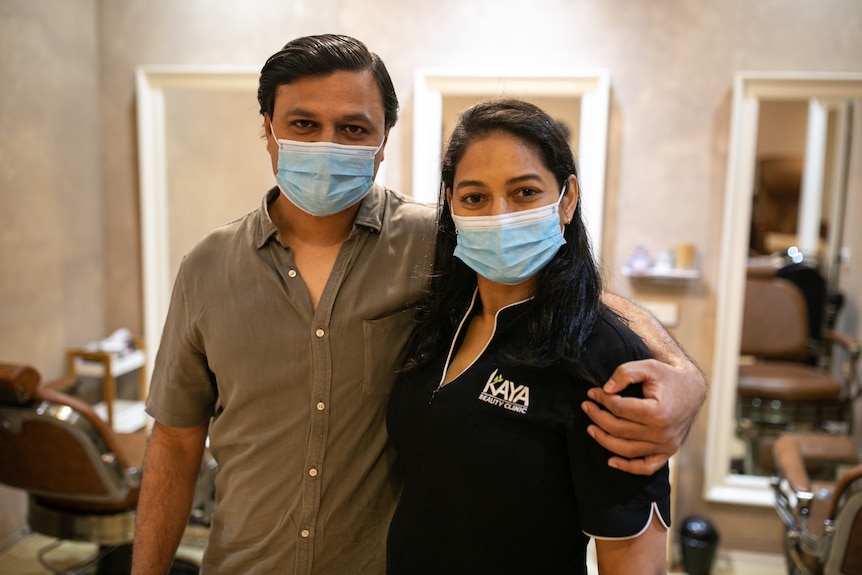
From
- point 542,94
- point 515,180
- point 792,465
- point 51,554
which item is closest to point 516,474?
point 515,180

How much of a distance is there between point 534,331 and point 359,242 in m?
0.41

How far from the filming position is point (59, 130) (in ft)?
9.39

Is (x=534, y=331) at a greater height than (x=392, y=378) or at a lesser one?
greater

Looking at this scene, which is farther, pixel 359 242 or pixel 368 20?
pixel 368 20

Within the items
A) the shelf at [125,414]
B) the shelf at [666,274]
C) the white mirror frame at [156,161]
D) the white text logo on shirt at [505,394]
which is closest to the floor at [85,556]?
the shelf at [125,414]

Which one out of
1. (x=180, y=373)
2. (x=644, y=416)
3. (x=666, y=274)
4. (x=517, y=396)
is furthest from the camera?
(x=666, y=274)

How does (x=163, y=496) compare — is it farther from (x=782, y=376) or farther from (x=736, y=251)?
(x=782, y=376)

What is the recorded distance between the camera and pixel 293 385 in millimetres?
1211

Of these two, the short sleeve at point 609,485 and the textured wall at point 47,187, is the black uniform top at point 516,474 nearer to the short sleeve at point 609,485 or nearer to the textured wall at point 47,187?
the short sleeve at point 609,485

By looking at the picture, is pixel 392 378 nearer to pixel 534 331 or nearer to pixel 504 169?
pixel 534 331

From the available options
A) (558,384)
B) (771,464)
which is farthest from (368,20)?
(771,464)

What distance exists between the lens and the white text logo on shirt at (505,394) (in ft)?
3.27

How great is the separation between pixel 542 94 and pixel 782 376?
5.29 feet

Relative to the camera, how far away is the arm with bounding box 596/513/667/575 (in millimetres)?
932
